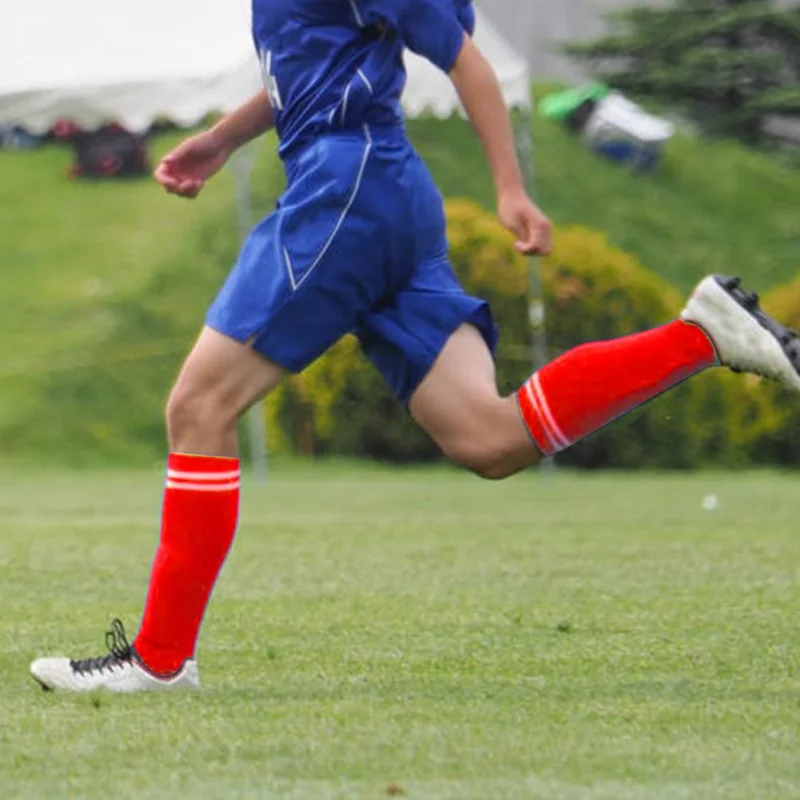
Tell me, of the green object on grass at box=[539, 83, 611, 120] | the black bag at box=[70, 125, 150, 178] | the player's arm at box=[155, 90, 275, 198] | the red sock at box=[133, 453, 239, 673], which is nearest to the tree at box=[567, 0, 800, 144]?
the green object on grass at box=[539, 83, 611, 120]

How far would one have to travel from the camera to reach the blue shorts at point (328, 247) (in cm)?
508

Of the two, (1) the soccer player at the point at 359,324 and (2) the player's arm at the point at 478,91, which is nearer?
(2) the player's arm at the point at 478,91

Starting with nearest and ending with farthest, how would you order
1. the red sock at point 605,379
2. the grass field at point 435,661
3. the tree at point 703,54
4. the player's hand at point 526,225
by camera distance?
the grass field at point 435,661
the player's hand at point 526,225
the red sock at point 605,379
the tree at point 703,54

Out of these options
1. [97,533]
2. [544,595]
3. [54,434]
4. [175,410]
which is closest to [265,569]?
[544,595]

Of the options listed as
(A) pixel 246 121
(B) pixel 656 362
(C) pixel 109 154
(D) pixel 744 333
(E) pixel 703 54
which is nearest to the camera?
(D) pixel 744 333

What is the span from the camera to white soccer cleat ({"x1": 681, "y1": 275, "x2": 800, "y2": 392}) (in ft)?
16.6

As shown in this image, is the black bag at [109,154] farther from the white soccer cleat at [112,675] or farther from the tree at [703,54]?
the white soccer cleat at [112,675]

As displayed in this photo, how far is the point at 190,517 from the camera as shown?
522 cm

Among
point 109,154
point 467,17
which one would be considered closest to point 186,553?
point 467,17

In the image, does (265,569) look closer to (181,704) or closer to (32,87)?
(181,704)

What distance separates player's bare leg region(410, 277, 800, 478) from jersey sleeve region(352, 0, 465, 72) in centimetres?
69

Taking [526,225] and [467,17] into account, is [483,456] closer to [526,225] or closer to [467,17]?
[526,225]

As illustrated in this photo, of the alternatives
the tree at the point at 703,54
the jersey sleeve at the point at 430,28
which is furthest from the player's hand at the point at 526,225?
the tree at the point at 703,54

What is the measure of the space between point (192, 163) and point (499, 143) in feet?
3.46
